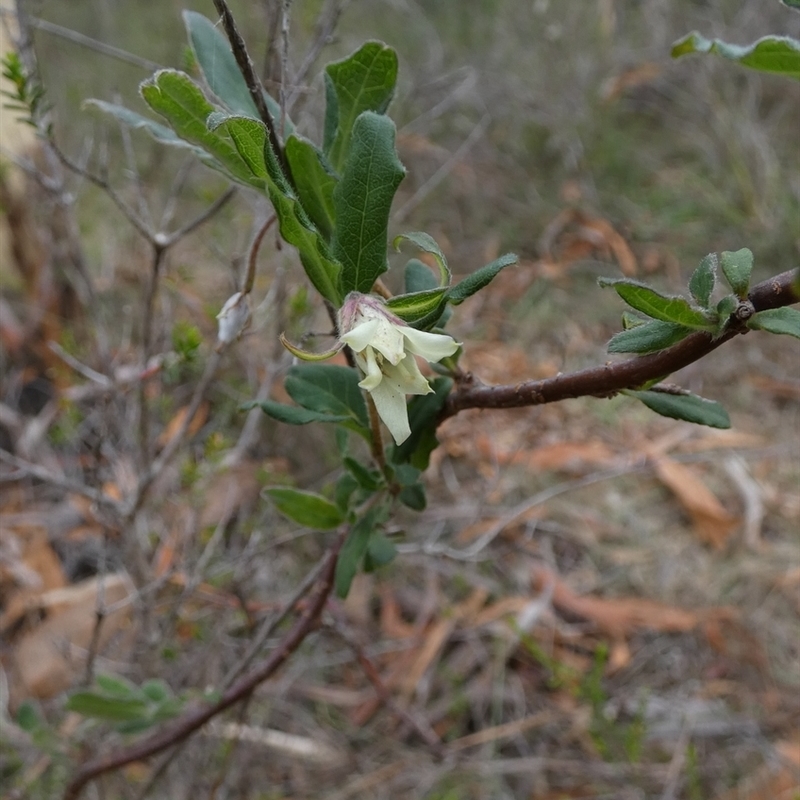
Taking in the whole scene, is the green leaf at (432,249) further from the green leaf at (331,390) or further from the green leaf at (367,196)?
the green leaf at (331,390)

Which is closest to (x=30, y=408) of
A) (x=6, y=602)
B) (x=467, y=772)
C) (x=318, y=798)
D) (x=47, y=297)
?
(x=47, y=297)

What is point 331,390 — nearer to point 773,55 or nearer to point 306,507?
point 306,507

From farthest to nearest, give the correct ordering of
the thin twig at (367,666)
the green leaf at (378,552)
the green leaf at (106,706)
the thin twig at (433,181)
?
the thin twig at (433,181), the thin twig at (367,666), the green leaf at (106,706), the green leaf at (378,552)

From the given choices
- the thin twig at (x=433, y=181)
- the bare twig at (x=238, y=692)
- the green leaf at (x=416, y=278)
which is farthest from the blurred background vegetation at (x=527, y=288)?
the green leaf at (x=416, y=278)

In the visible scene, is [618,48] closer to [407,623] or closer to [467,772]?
[407,623]

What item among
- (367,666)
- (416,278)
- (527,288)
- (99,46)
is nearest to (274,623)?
(367,666)
